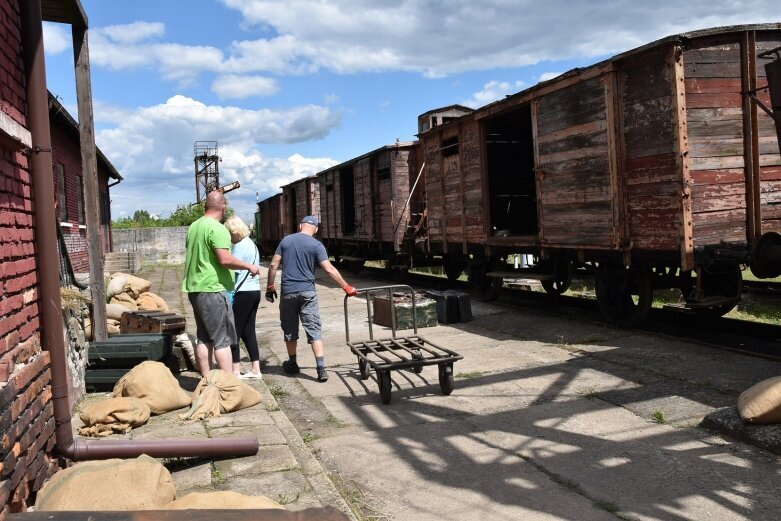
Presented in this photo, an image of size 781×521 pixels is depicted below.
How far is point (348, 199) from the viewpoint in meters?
23.4

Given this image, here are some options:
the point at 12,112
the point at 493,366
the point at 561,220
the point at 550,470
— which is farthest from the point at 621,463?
the point at 561,220

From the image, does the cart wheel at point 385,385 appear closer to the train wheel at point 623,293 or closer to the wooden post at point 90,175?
the wooden post at point 90,175

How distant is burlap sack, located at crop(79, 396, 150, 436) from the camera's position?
188 inches

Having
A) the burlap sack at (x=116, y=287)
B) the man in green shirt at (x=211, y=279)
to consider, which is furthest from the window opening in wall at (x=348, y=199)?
the man in green shirt at (x=211, y=279)

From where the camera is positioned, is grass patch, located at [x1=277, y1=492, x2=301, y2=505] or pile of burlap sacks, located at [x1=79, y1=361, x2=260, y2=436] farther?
pile of burlap sacks, located at [x1=79, y1=361, x2=260, y2=436]


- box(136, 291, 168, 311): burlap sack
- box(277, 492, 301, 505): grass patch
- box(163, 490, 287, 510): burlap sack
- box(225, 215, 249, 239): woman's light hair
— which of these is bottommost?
box(277, 492, 301, 505): grass patch

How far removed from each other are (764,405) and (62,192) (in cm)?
1503

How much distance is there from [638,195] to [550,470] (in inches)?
193

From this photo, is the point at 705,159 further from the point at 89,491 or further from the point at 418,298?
the point at 89,491

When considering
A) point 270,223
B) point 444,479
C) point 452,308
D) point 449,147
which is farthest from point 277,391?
point 270,223

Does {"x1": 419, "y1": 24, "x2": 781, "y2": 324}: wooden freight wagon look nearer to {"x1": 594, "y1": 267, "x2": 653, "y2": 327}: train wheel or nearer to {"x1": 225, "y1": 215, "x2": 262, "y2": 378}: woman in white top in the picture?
{"x1": 594, "y1": 267, "x2": 653, "y2": 327}: train wheel

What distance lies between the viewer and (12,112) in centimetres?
372

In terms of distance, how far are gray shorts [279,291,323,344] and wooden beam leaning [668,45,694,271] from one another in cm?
412

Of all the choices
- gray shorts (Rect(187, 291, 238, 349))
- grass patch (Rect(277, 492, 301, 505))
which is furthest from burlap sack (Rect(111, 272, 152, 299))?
grass patch (Rect(277, 492, 301, 505))
